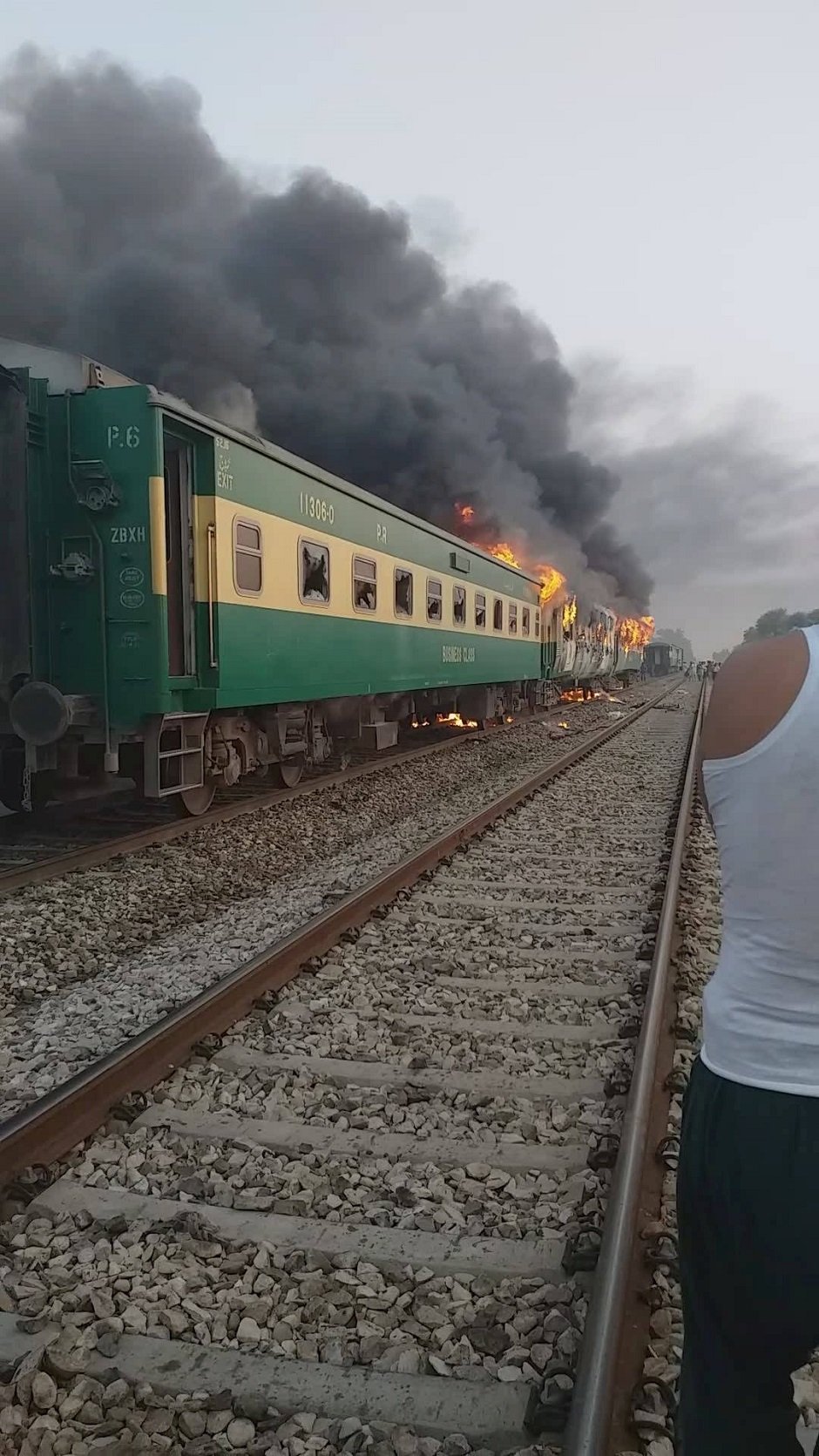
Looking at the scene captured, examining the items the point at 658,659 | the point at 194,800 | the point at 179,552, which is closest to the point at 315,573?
the point at 179,552

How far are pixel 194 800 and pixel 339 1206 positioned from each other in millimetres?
6522

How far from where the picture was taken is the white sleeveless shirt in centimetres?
138

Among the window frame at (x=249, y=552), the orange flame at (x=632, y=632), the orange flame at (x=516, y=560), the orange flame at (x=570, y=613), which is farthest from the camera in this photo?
the orange flame at (x=632, y=632)

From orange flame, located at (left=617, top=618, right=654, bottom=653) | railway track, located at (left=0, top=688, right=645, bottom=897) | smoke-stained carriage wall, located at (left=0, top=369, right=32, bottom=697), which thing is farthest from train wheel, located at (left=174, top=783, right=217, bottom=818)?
orange flame, located at (left=617, top=618, right=654, bottom=653)

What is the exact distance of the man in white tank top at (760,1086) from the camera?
1389 mm

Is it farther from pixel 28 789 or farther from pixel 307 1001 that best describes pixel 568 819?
pixel 307 1001

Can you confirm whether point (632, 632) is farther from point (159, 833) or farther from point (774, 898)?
point (774, 898)

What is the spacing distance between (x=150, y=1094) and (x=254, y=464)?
6.55m

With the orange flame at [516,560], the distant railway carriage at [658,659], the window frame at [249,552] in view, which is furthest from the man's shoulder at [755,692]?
the distant railway carriage at [658,659]

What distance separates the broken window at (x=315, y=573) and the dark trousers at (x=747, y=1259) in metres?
9.14

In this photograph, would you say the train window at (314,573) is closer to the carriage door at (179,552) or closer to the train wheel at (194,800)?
the carriage door at (179,552)

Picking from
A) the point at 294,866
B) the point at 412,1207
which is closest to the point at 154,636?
the point at 294,866

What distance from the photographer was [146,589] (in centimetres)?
797

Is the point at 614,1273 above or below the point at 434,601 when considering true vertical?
below
